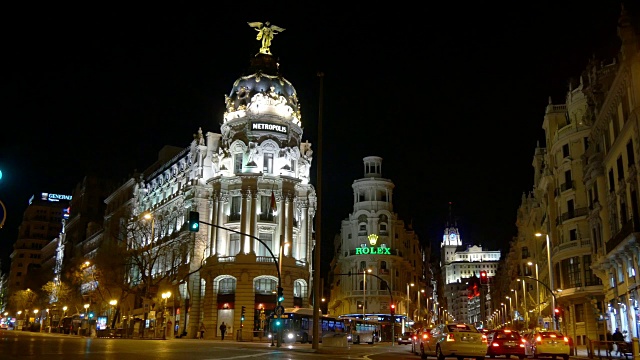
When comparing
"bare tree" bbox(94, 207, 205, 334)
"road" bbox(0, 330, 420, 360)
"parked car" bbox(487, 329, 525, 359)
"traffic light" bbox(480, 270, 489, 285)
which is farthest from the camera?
"bare tree" bbox(94, 207, 205, 334)

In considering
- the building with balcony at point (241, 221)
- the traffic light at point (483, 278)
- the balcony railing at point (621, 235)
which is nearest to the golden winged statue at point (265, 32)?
the building with balcony at point (241, 221)

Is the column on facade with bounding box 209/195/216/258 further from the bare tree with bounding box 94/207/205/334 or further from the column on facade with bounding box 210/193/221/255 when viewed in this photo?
the bare tree with bounding box 94/207/205/334

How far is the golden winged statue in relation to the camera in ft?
255

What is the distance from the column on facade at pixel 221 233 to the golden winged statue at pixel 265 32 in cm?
2016

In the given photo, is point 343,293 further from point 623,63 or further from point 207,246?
point 623,63

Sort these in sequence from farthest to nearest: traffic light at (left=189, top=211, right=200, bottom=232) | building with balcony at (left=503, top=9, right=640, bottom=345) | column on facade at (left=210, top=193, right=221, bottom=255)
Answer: column on facade at (left=210, top=193, right=221, bottom=255), building with balcony at (left=503, top=9, right=640, bottom=345), traffic light at (left=189, top=211, right=200, bottom=232)

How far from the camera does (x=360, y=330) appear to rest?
233 feet

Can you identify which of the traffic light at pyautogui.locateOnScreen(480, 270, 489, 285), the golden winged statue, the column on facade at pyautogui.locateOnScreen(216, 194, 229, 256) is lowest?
the traffic light at pyautogui.locateOnScreen(480, 270, 489, 285)

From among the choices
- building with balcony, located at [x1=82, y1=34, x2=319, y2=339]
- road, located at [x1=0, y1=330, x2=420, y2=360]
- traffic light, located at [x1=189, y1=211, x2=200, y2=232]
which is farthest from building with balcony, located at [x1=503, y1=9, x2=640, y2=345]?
building with balcony, located at [x1=82, y1=34, x2=319, y2=339]

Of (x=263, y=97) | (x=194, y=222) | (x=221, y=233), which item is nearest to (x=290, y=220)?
(x=221, y=233)

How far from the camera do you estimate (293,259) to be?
6938cm

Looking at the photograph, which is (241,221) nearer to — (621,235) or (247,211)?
(247,211)

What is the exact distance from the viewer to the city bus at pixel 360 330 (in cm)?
6147

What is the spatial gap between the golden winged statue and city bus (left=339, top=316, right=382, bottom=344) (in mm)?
34277
